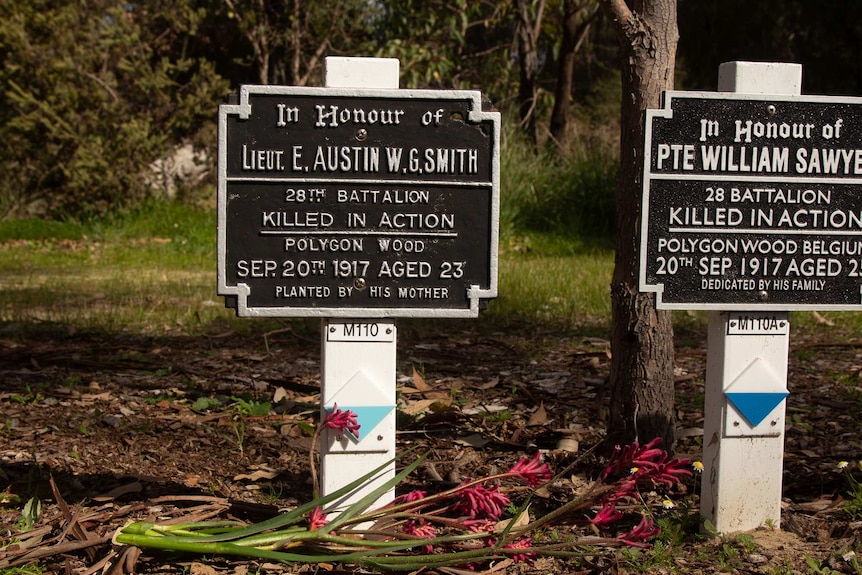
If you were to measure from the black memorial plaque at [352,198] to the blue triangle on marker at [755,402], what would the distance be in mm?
958

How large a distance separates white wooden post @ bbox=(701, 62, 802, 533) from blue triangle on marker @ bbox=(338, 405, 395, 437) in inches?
44.3

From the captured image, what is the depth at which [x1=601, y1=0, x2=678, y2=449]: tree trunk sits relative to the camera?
12.9 ft

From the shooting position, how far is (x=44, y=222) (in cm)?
1201

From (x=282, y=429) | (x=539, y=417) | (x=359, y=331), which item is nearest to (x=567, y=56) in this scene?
(x=539, y=417)

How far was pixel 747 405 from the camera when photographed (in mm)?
3387

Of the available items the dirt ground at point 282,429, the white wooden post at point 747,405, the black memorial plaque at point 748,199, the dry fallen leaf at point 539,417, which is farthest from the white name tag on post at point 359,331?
the dry fallen leaf at point 539,417

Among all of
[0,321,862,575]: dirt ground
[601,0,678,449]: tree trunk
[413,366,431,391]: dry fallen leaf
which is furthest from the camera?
[413,366,431,391]: dry fallen leaf

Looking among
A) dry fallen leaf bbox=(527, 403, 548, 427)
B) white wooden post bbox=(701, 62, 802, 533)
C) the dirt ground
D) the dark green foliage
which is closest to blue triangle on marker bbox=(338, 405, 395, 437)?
the dirt ground

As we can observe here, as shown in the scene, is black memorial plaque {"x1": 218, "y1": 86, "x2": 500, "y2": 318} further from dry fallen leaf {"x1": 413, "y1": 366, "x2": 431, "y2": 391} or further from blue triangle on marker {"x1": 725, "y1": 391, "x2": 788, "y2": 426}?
dry fallen leaf {"x1": 413, "y1": 366, "x2": 431, "y2": 391}

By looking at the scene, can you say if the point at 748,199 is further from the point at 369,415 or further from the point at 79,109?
the point at 79,109

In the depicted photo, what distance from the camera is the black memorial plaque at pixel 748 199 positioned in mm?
3346

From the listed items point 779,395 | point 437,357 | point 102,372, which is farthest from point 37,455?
point 779,395

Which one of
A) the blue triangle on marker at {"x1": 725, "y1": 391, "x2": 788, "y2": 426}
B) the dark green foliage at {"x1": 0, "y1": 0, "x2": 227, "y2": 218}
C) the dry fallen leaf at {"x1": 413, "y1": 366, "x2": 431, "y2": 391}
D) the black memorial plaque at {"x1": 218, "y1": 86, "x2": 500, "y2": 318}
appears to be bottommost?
the dry fallen leaf at {"x1": 413, "y1": 366, "x2": 431, "y2": 391}

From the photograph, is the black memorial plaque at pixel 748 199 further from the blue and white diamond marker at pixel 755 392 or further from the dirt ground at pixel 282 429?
the dirt ground at pixel 282 429
